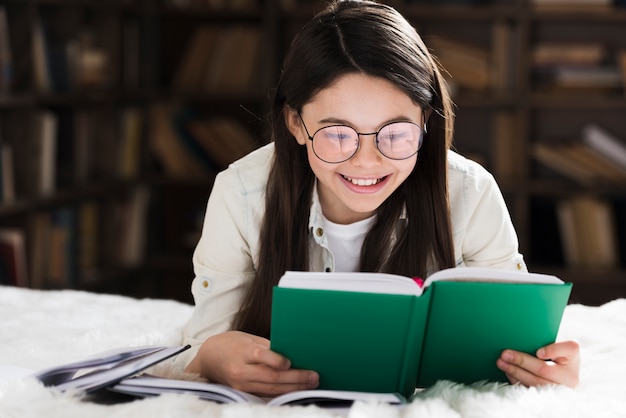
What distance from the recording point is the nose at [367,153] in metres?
1.32

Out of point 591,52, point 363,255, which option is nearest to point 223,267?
point 363,255

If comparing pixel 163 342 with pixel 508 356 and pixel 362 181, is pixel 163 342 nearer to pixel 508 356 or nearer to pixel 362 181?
pixel 362 181

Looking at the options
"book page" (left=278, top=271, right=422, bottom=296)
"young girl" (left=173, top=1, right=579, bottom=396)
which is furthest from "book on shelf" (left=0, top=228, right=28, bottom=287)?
"book page" (left=278, top=271, right=422, bottom=296)

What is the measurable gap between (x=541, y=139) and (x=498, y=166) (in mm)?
235

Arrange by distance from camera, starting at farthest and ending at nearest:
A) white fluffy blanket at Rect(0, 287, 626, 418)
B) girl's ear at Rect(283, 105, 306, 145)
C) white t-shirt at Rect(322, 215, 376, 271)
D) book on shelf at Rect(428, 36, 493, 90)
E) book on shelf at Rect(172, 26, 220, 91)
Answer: book on shelf at Rect(172, 26, 220, 91) < book on shelf at Rect(428, 36, 493, 90) < white t-shirt at Rect(322, 215, 376, 271) < girl's ear at Rect(283, 105, 306, 145) < white fluffy blanket at Rect(0, 287, 626, 418)

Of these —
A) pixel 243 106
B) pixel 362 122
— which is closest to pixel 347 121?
pixel 362 122

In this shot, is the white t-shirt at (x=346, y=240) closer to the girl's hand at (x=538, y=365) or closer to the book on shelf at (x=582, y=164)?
the girl's hand at (x=538, y=365)

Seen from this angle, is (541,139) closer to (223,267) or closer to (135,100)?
(135,100)

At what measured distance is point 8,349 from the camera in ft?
4.75

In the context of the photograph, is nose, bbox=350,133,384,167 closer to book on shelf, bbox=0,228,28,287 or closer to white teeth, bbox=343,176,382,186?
white teeth, bbox=343,176,382,186

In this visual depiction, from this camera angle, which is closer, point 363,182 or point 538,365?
point 538,365

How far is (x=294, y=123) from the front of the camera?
1.47 metres

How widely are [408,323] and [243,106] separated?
2.44m

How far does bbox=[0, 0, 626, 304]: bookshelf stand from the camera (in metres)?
3.44
